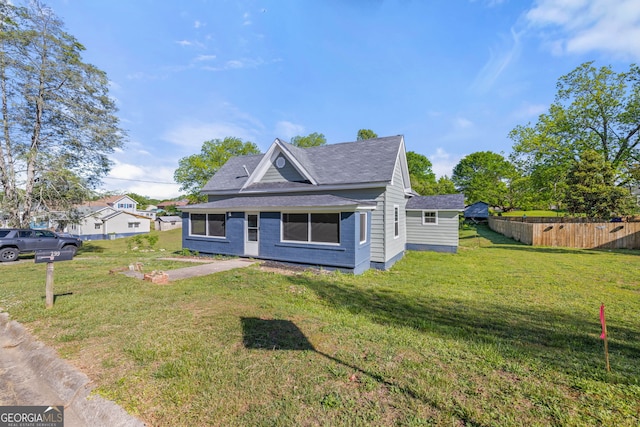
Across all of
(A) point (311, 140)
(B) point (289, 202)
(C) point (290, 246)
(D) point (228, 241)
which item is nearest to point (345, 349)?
(C) point (290, 246)

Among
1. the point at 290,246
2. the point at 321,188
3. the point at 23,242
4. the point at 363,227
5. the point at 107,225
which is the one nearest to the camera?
the point at 363,227

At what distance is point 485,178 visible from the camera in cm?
5125

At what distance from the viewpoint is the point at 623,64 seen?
21.3m

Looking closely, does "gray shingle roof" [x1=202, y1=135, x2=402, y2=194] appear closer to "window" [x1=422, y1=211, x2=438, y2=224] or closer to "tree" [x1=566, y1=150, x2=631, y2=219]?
"window" [x1=422, y1=211, x2=438, y2=224]

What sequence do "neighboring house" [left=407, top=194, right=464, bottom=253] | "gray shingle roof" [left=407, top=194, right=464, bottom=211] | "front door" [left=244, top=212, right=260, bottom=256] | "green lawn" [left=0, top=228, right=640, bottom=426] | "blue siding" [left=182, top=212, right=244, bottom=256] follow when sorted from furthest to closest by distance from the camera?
"neighboring house" [left=407, top=194, right=464, bottom=253] → "gray shingle roof" [left=407, top=194, right=464, bottom=211] → "blue siding" [left=182, top=212, right=244, bottom=256] → "front door" [left=244, top=212, right=260, bottom=256] → "green lawn" [left=0, top=228, right=640, bottom=426]

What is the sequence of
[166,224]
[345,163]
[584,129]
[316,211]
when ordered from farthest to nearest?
[166,224], [584,129], [345,163], [316,211]

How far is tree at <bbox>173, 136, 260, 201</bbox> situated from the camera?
38219 millimetres

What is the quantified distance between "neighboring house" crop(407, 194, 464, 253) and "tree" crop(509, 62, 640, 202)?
14.1 m

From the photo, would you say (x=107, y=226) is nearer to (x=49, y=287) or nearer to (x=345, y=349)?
(x=49, y=287)

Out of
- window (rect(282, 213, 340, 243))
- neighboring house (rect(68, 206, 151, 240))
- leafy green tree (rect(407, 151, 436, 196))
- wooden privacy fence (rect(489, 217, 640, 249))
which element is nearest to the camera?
window (rect(282, 213, 340, 243))

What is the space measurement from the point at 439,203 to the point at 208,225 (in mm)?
12909

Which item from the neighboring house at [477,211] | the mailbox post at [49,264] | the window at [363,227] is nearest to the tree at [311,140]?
the neighboring house at [477,211]
